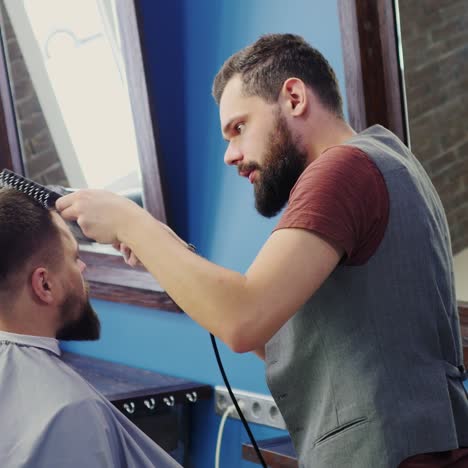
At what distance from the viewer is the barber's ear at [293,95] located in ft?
5.16

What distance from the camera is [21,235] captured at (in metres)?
1.86

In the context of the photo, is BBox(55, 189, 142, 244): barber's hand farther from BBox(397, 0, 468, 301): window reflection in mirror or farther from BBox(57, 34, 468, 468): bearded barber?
BBox(397, 0, 468, 301): window reflection in mirror

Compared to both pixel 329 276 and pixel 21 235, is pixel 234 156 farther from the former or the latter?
pixel 21 235

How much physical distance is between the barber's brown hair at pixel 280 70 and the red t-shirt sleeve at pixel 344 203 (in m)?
0.21

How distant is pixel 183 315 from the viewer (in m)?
2.98

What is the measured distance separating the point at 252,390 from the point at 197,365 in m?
0.28

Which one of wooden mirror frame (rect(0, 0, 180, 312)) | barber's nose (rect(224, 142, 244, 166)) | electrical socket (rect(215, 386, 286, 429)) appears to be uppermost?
barber's nose (rect(224, 142, 244, 166))

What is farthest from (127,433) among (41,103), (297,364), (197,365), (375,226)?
(41,103)

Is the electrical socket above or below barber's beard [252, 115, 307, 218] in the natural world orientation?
below

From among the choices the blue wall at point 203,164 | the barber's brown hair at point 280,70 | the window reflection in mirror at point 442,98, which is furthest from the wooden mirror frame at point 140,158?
the barber's brown hair at point 280,70

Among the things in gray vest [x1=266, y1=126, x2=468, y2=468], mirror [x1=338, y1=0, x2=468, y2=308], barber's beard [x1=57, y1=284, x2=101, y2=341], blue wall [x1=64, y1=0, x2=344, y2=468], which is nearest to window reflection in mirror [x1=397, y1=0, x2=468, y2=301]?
mirror [x1=338, y1=0, x2=468, y2=308]

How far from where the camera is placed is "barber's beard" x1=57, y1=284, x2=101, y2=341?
1.95 m

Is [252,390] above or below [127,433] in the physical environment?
below

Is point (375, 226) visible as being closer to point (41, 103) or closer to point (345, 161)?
point (345, 161)
